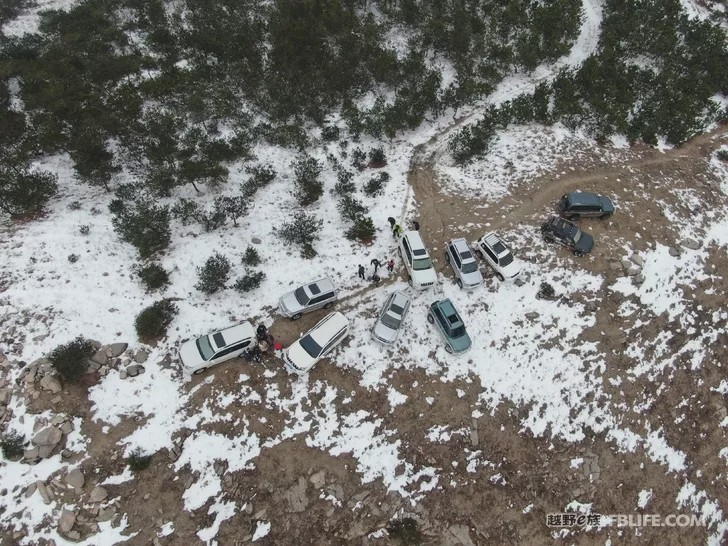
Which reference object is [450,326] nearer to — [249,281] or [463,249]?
[463,249]

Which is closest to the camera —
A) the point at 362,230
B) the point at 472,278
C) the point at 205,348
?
the point at 205,348

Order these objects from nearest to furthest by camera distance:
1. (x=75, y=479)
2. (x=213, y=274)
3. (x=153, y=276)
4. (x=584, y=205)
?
1. (x=75, y=479)
2. (x=153, y=276)
3. (x=213, y=274)
4. (x=584, y=205)

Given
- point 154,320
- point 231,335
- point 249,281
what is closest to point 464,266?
point 249,281

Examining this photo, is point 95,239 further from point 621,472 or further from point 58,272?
point 621,472

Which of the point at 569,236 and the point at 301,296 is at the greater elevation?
the point at 301,296

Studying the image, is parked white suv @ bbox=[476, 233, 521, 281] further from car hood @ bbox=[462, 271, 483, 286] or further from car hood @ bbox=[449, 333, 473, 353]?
car hood @ bbox=[449, 333, 473, 353]

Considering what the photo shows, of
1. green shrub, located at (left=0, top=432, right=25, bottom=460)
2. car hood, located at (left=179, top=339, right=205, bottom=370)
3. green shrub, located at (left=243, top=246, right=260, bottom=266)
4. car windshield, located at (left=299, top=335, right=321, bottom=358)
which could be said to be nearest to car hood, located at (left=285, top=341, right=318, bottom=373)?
car windshield, located at (left=299, top=335, right=321, bottom=358)

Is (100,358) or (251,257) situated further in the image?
(251,257)

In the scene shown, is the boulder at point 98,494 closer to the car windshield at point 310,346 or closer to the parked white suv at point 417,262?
the car windshield at point 310,346
